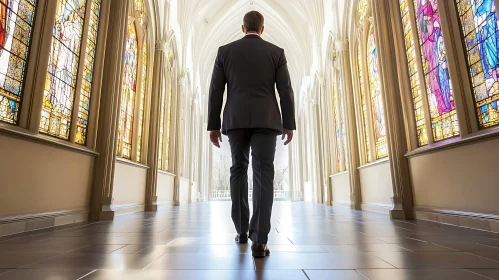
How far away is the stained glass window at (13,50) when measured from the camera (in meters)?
3.26

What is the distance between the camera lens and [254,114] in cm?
209

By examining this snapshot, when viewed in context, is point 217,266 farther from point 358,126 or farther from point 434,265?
point 358,126

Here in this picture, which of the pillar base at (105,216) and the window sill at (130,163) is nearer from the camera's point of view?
the pillar base at (105,216)

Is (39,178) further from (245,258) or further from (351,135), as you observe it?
(351,135)

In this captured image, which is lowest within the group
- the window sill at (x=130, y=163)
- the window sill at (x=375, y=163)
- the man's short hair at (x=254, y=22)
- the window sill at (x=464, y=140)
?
the window sill at (x=464, y=140)

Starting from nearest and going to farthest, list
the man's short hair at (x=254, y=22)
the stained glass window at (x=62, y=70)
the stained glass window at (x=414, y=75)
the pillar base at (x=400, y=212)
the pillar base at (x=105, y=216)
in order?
the man's short hair at (x=254, y=22)
the stained glass window at (x=62, y=70)
the pillar base at (x=105, y=216)
the pillar base at (x=400, y=212)
the stained glass window at (x=414, y=75)

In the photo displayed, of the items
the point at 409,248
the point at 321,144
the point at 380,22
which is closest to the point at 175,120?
the point at 321,144

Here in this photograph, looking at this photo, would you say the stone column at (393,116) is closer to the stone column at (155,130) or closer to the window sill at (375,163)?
the window sill at (375,163)

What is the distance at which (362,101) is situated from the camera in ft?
26.1

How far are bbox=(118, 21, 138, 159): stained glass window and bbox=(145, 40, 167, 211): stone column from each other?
836 millimetres

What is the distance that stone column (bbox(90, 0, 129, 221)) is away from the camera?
16.0ft

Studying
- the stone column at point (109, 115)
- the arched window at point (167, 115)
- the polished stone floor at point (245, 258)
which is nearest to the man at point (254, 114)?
the polished stone floor at point (245, 258)

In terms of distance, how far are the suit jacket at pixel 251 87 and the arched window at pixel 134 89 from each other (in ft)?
16.3

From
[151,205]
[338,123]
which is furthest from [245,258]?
[338,123]
